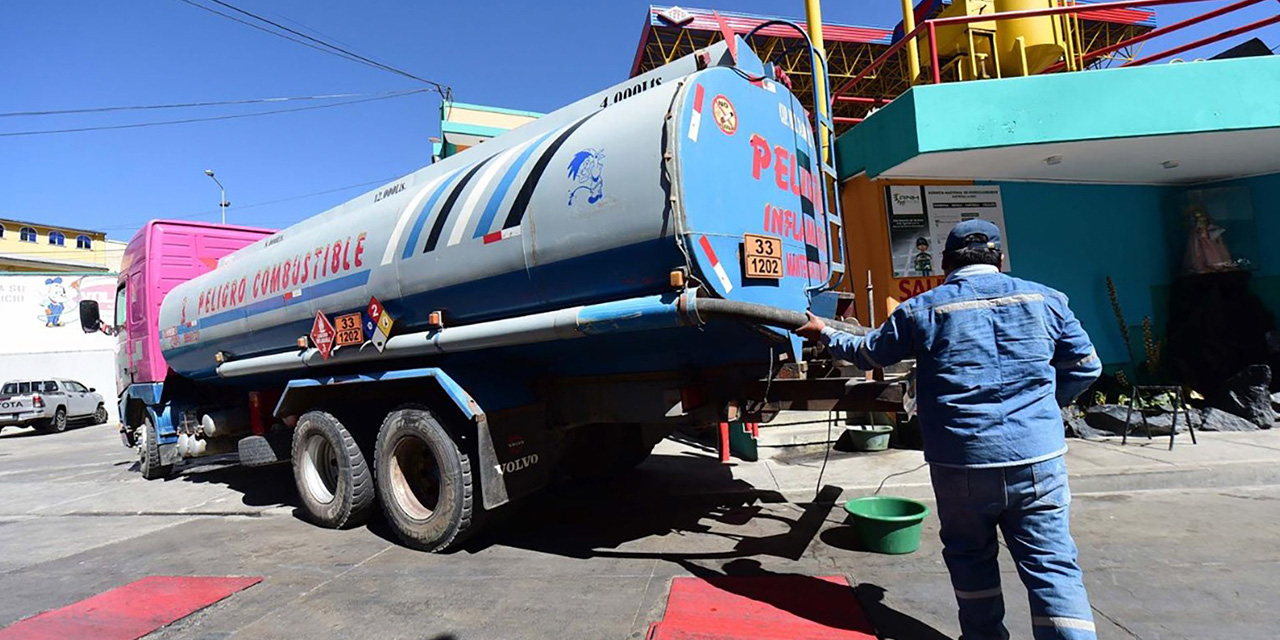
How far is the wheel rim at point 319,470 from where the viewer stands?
5875mm

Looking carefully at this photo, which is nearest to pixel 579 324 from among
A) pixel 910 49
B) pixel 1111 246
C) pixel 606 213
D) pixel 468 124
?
pixel 606 213

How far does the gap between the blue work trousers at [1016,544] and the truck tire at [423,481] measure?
3084 millimetres

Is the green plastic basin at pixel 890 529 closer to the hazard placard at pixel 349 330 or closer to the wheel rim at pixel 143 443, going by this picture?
the hazard placard at pixel 349 330

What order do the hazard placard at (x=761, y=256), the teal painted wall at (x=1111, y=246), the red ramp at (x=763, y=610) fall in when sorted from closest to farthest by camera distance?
the red ramp at (x=763, y=610) → the hazard placard at (x=761, y=256) → the teal painted wall at (x=1111, y=246)

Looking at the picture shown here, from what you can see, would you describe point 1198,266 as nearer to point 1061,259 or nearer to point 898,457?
point 1061,259

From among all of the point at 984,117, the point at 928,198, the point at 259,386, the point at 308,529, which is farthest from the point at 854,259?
the point at 259,386

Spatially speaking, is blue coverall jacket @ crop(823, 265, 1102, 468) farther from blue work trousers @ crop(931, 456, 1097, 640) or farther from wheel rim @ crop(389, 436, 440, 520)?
wheel rim @ crop(389, 436, 440, 520)

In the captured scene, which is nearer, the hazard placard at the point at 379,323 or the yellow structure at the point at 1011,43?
the hazard placard at the point at 379,323

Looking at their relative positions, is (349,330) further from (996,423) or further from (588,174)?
(996,423)

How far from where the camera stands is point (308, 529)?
18.9 feet

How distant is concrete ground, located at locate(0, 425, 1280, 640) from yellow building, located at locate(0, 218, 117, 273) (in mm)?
39753

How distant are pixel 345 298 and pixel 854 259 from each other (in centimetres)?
608

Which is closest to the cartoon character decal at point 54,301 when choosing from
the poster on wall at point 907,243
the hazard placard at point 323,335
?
the hazard placard at point 323,335

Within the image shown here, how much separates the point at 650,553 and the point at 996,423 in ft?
8.48
